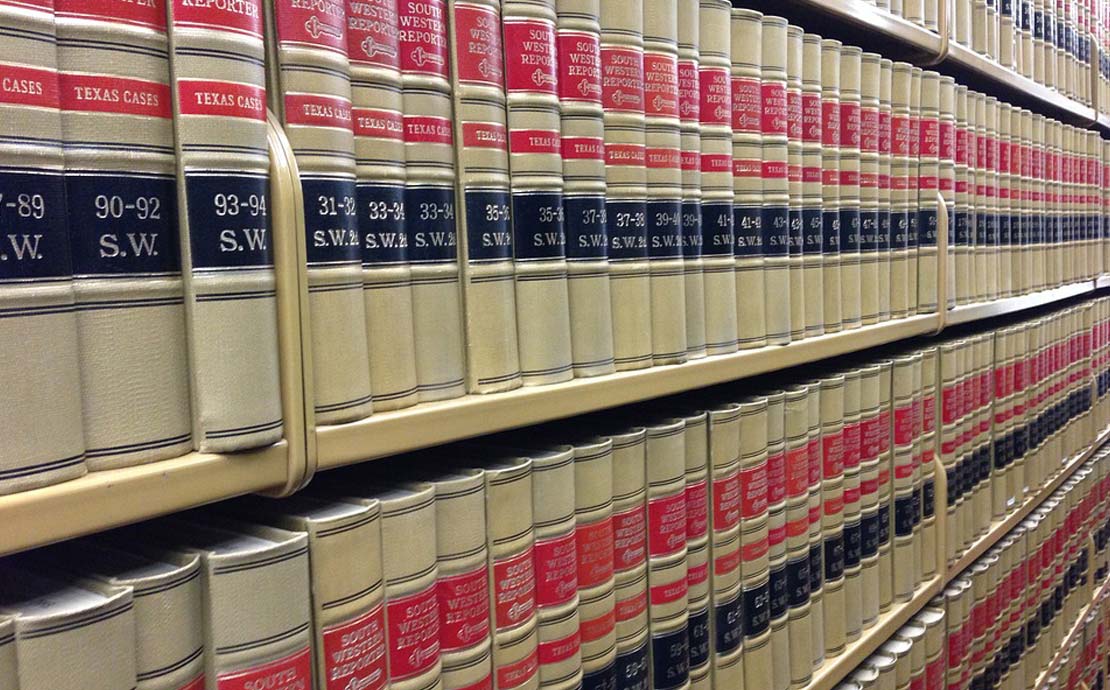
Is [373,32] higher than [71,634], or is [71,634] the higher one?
[373,32]

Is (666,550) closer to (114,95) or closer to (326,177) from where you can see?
(326,177)

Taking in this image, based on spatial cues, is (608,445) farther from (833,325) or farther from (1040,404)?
(1040,404)

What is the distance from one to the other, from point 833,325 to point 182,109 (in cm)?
84

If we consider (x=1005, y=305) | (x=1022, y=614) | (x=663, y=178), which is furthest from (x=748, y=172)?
(x=1022, y=614)

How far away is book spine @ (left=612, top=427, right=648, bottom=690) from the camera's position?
77 centimetres

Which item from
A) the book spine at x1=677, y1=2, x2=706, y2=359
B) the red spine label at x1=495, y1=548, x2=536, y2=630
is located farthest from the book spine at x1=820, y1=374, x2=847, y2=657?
the red spine label at x1=495, y1=548, x2=536, y2=630

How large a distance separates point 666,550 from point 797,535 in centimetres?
27

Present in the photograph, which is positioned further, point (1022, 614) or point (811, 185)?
point (1022, 614)

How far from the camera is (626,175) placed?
747mm

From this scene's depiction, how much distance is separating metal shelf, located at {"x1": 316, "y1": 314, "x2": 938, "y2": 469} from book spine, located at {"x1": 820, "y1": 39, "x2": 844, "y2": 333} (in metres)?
0.12

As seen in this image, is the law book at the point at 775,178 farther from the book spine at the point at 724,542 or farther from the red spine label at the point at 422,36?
the red spine label at the point at 422,36

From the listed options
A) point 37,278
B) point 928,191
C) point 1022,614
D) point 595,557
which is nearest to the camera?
point 37,278

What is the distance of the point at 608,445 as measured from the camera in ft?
2.46

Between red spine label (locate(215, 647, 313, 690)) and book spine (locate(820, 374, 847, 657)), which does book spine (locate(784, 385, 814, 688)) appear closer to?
book spine (locate(820, 374, 847, 657))
